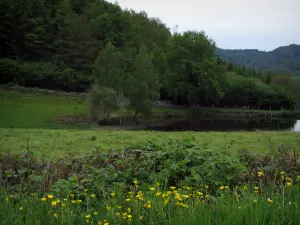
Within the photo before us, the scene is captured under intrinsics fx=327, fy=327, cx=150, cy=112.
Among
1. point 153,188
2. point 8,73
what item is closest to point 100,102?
point 8,73

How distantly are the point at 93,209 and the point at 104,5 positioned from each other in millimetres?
94943

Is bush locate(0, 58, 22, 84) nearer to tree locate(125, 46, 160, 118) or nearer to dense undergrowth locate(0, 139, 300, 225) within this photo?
tree locate(125, 46, 160, 118)

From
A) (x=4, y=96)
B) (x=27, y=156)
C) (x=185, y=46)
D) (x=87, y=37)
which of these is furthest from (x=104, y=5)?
(x=27, y=156)

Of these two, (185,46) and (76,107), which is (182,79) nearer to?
(185,46)

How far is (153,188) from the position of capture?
169 inches

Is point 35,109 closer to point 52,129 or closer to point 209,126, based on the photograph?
point 52,129

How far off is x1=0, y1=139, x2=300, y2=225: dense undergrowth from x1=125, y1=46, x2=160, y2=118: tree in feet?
125

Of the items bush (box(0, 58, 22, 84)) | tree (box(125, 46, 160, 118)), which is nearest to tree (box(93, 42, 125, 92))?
tree (box(125, 46, 160, 118))

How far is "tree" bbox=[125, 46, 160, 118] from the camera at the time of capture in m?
45.8

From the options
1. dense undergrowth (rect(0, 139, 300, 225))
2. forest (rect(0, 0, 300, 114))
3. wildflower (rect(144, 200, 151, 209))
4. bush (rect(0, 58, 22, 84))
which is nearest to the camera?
dense undergrowth (rect(0, 139, 300, 225))

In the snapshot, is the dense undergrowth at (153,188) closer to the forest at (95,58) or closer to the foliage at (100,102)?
the foliage at (100,102)

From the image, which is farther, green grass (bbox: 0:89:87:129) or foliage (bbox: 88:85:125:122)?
foliage (bbox: 88:85:125:122)

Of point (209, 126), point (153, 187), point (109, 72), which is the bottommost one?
point (209, 126)

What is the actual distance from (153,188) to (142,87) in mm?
42016
